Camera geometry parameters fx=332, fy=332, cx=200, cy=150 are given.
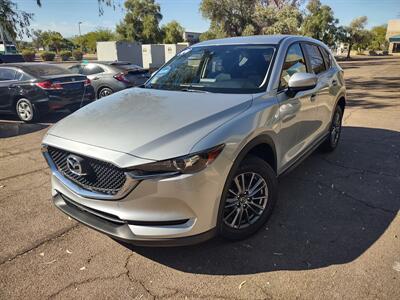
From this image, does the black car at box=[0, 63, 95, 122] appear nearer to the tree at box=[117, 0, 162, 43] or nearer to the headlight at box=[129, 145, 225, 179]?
the headlight at box=[129, 145, 225, 179]

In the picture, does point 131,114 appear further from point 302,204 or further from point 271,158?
point 302,204

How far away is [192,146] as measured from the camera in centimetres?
238

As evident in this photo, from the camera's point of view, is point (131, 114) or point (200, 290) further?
point (131, 114)

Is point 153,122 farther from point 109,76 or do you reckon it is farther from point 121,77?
point 109,76

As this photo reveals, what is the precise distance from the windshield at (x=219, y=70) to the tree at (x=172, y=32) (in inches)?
2007

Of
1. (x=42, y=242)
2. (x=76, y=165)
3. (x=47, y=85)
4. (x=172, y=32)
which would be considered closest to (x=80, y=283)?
(x=42, y=242)

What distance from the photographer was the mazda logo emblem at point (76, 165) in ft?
8.46

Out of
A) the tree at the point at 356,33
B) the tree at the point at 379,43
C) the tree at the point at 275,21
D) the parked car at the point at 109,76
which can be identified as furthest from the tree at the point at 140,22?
the tree at the point at 379,43

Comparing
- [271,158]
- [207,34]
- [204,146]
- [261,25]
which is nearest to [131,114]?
[204,146]

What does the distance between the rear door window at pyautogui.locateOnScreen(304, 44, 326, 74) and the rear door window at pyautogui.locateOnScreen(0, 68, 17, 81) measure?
740cm

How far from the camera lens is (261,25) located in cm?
3447

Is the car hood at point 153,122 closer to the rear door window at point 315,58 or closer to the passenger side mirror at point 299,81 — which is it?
the passenger side mirror at point 299,81

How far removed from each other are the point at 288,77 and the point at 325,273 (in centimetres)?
202

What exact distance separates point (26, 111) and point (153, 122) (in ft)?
23.0
